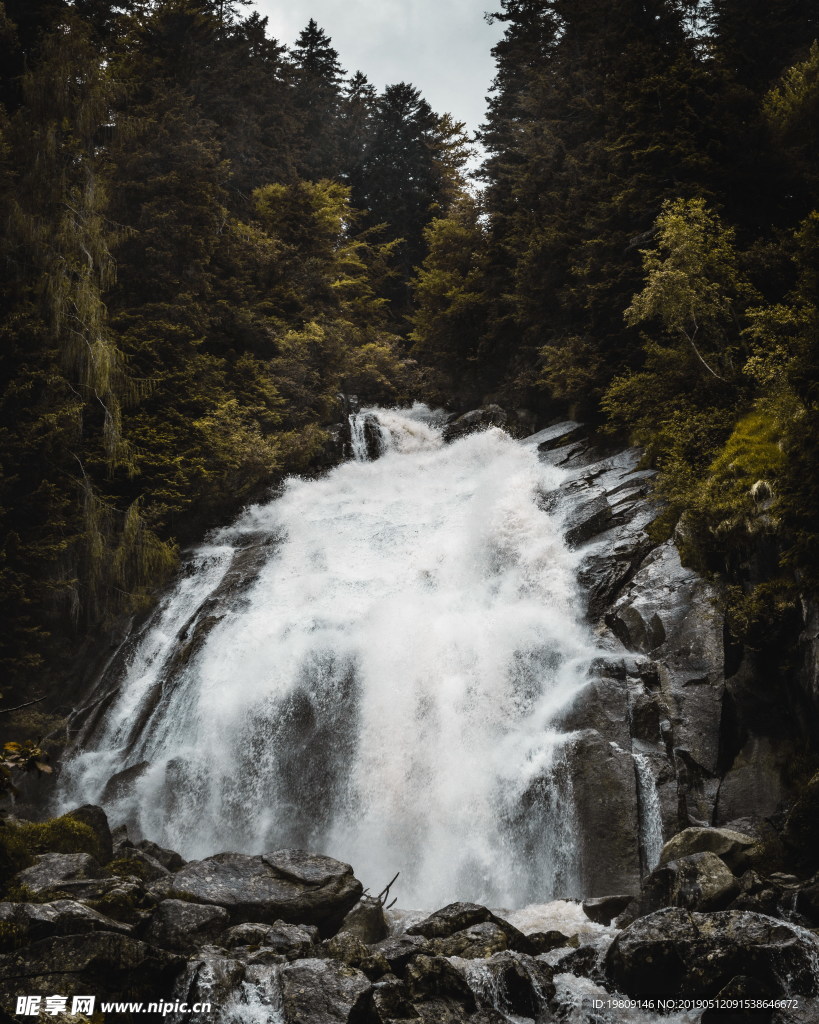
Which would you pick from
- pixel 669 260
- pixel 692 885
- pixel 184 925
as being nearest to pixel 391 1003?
pixel 184 925

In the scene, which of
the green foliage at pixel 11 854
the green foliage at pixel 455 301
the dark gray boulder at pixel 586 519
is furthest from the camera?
the green foliage at pixel 455 301

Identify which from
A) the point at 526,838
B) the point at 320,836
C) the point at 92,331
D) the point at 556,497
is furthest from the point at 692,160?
the point at 320,836

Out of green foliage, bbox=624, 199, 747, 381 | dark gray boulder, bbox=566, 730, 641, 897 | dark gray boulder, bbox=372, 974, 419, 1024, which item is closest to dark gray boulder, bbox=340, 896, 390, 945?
dark gray boulder, bbox=372, 974, 419, 1024

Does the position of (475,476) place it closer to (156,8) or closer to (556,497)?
(556,497)

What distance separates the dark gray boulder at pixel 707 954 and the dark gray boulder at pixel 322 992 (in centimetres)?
246

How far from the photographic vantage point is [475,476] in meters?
21.2

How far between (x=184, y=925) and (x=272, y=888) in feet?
5.54

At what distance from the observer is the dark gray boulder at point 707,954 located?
597 centimetres

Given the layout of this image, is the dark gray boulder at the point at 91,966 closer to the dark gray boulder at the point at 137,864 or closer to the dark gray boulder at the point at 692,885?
the dark gray boulder at the point at 137,864

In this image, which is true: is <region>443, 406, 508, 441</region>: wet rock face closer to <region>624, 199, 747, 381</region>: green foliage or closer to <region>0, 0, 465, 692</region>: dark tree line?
<region>0, 0, 465, 692</region>: dark tree line

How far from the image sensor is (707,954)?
617cm

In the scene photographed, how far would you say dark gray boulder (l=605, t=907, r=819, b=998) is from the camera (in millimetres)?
5973

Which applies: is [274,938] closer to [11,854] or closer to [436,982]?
[436,982]

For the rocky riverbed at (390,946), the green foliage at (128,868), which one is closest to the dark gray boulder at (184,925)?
the rocky riverbed at (390,946)
